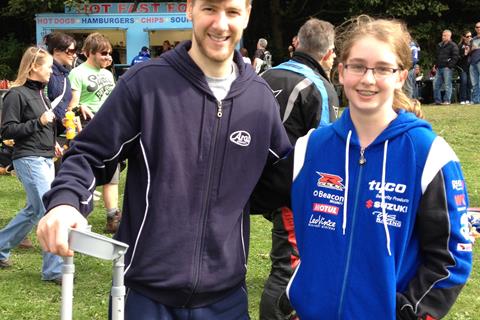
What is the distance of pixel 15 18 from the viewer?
29.3 meters

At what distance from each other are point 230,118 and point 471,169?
7995 mm

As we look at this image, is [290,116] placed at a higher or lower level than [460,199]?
higher

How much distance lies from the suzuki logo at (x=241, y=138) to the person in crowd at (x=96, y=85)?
181 inches

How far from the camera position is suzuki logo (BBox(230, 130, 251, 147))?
2521 millimetres

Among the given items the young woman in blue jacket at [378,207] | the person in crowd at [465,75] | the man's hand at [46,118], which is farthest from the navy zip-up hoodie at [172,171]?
the person in crowd at [465,75]

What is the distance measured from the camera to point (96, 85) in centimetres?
716

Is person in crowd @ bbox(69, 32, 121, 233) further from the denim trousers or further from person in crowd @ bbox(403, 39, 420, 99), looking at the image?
person in crowd @ bbox(403, 39, 420, 99)

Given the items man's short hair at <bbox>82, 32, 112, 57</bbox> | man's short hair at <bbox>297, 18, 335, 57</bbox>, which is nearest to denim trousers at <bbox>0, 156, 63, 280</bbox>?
man's short hair at <bbox>82, 32, 112, 57</bbox>

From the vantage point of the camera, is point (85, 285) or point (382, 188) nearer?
point (382, 188)

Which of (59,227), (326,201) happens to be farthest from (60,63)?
(59,227)

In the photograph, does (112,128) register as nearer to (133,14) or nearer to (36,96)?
(36,96)

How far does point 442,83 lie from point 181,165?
18022 millimetres

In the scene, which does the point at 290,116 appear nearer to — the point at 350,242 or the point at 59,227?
the point at 350,242

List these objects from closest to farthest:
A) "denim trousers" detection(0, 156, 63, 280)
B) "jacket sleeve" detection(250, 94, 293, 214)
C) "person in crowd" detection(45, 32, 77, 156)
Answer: "jacket sleeve" detection(250, 94, 293, 214) < "denim trousers" detection(0, 156, 63, 280) < "person in crowd" detection(45, 32, 77, 156)
